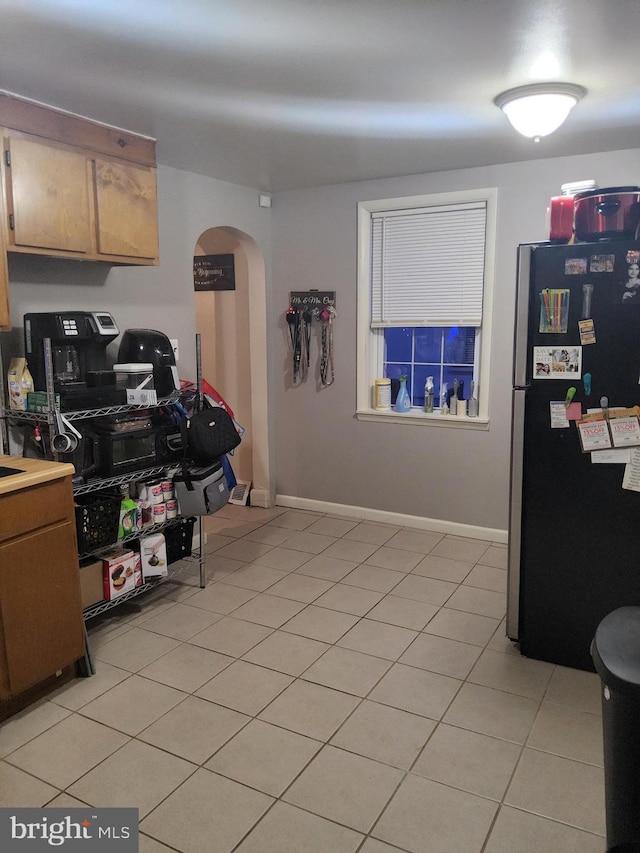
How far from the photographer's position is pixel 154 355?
3223mm

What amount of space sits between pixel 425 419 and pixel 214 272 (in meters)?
2.10

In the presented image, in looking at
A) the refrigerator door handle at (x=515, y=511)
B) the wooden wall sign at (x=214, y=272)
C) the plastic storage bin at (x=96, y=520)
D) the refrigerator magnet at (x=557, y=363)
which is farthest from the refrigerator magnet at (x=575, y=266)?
the wooden wall sign at (x=214, y=272)

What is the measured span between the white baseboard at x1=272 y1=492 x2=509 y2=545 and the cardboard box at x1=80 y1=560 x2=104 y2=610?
2.15 m

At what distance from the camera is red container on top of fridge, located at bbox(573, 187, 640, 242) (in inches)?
92.2

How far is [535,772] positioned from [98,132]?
3.15m

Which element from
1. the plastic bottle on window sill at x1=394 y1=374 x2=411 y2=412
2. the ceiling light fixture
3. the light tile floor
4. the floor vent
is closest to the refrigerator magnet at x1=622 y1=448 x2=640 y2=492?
the light tile floor

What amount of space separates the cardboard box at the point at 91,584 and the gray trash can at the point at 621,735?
2192 millimetres

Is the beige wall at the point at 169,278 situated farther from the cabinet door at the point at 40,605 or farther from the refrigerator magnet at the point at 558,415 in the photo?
the refrigerator magnet at the point at 558,415

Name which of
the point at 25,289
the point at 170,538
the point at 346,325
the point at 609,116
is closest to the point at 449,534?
the point at 346,325

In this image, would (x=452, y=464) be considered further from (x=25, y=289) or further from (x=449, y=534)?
(x=25, y=289)

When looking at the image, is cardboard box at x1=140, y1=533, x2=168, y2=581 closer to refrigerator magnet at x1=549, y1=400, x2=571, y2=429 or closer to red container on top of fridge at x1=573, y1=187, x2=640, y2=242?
refrigerator magnet at x1=549, y1=400, x2=571, y2=429

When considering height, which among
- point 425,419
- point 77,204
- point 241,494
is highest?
point 77,204

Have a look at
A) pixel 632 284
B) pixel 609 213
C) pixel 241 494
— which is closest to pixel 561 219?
pixel 609 213

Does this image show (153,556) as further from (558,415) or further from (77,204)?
(558,415)
